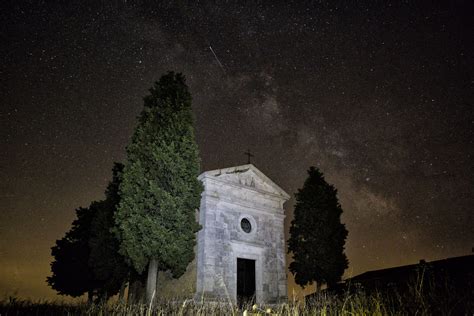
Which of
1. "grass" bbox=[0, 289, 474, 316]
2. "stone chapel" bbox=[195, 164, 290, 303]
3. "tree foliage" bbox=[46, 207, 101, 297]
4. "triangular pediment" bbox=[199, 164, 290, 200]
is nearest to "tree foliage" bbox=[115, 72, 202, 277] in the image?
"stone chapel" bbox=[195, 164, 290, 303]

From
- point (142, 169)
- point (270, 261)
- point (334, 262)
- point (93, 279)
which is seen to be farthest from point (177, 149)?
point (93, 279)

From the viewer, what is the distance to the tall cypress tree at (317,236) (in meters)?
19.4

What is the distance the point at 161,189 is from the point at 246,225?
6.73m

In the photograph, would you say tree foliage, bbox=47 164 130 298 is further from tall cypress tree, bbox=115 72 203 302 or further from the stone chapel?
the stone chapel

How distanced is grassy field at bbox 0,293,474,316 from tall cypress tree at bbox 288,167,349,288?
1102 cm

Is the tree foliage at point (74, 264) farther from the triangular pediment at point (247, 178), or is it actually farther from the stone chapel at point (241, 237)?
the triangular pediment at point (247, 178)

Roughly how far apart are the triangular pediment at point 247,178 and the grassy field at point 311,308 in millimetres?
9509

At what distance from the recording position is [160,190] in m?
13.6

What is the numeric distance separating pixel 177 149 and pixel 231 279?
7316 mm

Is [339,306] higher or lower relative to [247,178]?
lower

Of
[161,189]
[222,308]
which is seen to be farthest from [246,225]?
[222,308]

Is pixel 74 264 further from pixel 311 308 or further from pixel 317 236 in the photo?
pixel 311 308

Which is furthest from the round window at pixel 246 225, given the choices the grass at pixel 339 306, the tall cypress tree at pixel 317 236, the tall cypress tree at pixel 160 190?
the grass at pixel 339 306

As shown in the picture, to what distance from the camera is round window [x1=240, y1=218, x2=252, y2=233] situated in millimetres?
18375
